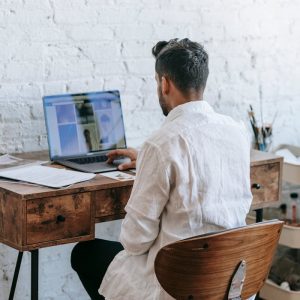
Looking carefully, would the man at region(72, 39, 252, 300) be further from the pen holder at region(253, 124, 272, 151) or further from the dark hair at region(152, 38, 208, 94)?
the pen holder at region(253, 124, 272, 151)

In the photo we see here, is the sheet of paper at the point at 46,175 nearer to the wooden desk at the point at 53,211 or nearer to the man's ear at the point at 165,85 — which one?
the wooden desk at the point at 53,211

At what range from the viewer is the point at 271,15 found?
375 centimetres

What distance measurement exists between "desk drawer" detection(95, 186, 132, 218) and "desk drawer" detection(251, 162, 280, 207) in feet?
2.08

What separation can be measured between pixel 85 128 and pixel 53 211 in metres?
0.57

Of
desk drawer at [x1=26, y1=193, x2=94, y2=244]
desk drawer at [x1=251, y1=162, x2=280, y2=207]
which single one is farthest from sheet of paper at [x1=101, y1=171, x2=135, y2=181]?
desk drawer at [x1=251, y1=162, x2=280, y2=207]

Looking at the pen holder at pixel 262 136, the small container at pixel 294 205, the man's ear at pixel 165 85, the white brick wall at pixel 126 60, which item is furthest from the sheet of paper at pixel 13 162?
the small container at pixel 294 205

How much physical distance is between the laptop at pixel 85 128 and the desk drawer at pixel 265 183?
1.84 ft

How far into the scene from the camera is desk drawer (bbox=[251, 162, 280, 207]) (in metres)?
3.17

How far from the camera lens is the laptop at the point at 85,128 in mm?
2984

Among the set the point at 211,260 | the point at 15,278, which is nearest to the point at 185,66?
the point at 211,260

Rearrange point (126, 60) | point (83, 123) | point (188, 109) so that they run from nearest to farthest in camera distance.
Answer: point (188, 109) < point (83, 123) < point (126, 60)

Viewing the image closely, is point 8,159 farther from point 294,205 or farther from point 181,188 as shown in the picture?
point 294,205

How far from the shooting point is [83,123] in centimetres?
307

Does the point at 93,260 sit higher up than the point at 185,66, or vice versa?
the point at 185,66
